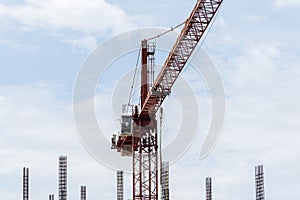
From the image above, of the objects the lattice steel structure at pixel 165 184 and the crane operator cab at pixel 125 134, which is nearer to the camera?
the crane operator cab at pixel 125 134

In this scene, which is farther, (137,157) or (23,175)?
(23,175)

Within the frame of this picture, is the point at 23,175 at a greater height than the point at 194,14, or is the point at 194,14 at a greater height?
the point at 194,14

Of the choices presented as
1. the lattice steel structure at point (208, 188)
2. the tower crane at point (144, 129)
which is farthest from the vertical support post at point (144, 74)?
the lattice steel structure at point (208, 188)

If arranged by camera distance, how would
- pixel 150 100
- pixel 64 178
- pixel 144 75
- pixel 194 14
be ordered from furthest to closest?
pixel 64 178
pixel 144 75
pixel 150 100
pixel 194 14

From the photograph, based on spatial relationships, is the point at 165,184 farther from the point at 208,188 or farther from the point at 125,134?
the point at 125,134

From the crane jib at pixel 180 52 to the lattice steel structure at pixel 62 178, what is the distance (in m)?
35.0

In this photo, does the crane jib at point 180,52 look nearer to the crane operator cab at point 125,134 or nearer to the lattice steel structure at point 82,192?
the crane operator cab at point 125,134

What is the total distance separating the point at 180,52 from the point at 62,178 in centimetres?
5879

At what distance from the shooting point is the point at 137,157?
124 metres

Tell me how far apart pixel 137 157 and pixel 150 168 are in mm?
2995

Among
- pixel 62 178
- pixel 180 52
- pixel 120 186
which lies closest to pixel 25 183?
pixel 62 178

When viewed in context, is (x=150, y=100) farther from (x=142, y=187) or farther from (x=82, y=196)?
(x=82, y=196)

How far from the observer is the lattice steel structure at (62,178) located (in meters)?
144

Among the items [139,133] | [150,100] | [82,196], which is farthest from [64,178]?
[150,100]
